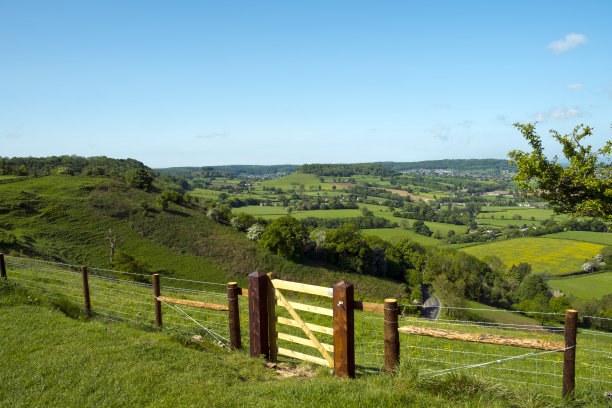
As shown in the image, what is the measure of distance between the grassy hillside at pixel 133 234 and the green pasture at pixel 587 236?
193 feet

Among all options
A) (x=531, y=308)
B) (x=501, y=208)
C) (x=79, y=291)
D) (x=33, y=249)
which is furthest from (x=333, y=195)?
(x=79, y=291)

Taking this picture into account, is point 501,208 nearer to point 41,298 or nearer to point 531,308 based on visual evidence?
point 531,308

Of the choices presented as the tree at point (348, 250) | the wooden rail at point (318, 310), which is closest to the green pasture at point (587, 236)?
the tree at point (348, 250)

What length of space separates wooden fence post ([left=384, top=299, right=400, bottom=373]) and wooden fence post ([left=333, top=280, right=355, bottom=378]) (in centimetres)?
55

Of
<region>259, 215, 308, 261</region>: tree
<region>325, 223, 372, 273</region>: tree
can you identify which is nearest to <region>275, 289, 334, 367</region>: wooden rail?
<region>259, 215, 308, 261</region>: tree

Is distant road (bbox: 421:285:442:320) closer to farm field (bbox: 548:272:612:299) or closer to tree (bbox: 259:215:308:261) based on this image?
tree (bbox: 259:215:308:261)

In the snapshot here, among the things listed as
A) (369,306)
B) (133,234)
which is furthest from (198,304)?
(133,234)

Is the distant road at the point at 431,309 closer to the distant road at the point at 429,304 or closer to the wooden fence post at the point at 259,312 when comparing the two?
the distant road at the point at 429,304

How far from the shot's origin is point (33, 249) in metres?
31.7

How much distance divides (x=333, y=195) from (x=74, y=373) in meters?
161

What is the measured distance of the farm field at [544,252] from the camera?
232 ft

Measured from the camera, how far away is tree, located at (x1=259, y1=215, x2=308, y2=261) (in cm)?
5150

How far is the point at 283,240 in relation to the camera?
52.1m

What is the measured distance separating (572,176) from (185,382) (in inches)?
613
